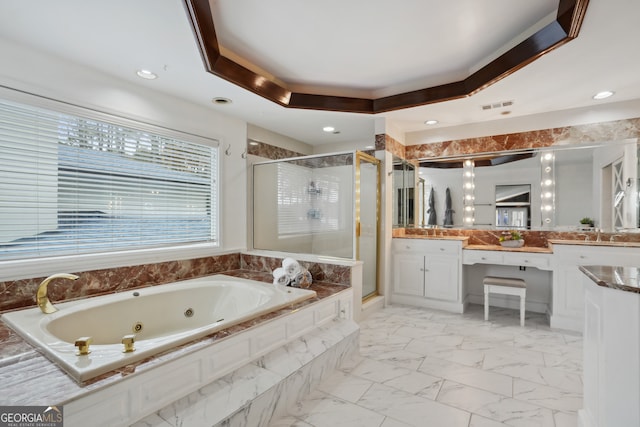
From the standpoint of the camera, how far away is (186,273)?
312 cm

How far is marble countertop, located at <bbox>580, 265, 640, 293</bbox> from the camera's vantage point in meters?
1.21

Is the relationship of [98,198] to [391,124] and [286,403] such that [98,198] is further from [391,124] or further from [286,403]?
[391,124]

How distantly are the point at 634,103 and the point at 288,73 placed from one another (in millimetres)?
3448

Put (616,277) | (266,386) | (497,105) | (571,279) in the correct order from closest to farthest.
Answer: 1. (616,277)
2. (266,386)
3. (571,279)
4. (497,105)

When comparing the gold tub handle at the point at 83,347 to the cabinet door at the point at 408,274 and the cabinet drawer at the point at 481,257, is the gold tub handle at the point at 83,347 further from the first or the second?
the cabinet drawer at the point at 481,257

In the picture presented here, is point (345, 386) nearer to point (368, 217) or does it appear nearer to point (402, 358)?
point (402, 358)

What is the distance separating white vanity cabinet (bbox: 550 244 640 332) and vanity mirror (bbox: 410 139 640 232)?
0.55 meters

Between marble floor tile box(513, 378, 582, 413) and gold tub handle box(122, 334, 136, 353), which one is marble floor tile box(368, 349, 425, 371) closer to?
marble floor tile box(513, 378, 582, 413)

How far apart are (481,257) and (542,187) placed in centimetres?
109

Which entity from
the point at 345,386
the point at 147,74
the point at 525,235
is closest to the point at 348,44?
the point at 147,74

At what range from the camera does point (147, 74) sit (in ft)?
8.33

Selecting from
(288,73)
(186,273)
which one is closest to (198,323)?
(186,273)

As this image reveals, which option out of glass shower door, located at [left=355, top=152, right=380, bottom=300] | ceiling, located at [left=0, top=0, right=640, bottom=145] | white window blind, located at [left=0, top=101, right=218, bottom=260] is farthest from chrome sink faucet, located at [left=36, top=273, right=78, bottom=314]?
glass shower door, located at [left=355, top=152, right=380, bottom=300]

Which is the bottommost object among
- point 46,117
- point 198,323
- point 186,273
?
point 198,323
